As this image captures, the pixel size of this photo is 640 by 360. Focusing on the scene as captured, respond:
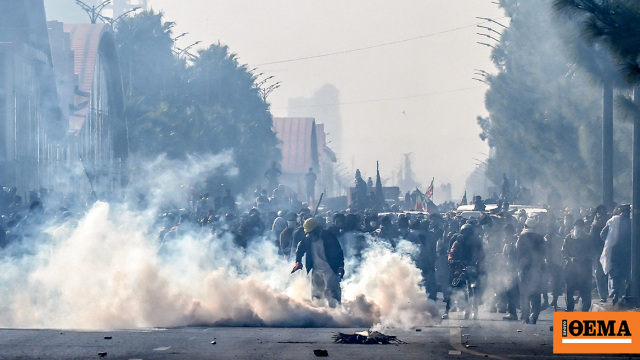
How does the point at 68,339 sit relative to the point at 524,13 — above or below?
below

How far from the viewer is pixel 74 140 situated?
4688 centimetres

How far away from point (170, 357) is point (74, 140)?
36.1 meters

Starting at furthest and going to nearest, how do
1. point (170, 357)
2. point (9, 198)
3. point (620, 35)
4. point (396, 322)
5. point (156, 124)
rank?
point (156, 124) < point (9, 198) < point (396, 322) < point (620, 35) < point (170, 357)

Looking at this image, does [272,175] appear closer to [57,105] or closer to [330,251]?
[57,105]

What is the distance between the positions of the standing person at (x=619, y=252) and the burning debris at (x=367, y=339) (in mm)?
6473

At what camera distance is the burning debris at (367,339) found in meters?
13.6

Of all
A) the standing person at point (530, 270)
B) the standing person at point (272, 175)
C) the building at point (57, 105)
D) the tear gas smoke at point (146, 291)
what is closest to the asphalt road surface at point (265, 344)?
the tear gas smoke at point (146, 291)

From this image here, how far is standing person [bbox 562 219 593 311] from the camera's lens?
57.7 ft

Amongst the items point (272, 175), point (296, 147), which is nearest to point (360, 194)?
point (272, 175)

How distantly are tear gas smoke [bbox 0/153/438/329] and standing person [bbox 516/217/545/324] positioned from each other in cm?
144

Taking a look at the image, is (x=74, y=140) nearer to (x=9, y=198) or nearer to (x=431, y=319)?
(x=9, y=198)

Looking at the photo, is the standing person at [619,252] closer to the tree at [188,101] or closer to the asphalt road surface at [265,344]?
the asphalt road surface at [265,344]

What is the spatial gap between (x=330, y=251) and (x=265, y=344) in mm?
4236

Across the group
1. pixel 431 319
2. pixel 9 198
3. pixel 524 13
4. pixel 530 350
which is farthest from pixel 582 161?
pixel 530 350
